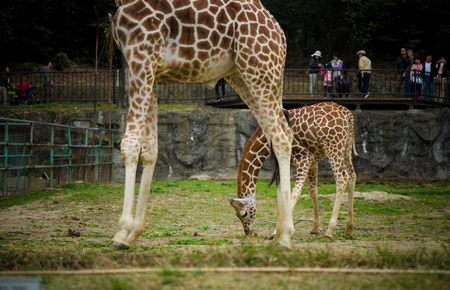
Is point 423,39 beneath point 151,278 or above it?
above

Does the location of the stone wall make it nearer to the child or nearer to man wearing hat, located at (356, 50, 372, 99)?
man wearing hat, located at (356, 50, 372, 99)

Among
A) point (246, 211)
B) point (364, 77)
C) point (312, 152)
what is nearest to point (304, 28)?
point (364, 77)

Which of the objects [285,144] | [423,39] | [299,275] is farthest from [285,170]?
[423,39]

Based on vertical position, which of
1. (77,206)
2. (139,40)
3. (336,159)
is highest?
(139,40)

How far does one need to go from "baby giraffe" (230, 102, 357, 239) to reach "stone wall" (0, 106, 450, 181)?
12.4 m

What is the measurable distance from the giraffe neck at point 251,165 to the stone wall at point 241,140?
43.1ft

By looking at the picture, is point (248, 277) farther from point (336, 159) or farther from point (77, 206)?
point (77, 206)

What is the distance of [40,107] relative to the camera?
27969 millimetres

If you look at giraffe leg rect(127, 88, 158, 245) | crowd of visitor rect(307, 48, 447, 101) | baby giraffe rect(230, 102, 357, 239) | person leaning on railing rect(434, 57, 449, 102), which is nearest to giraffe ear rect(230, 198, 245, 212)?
baby giraffe rect(230, 102, 357, 239)

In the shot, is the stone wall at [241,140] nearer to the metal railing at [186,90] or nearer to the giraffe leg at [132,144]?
the metal railing at [186,90]

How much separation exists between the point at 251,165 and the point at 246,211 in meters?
1.01

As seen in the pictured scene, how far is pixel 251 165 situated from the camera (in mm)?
12688

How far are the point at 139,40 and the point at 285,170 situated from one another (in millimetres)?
1965

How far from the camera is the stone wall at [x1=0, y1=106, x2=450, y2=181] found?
86.1 feet
